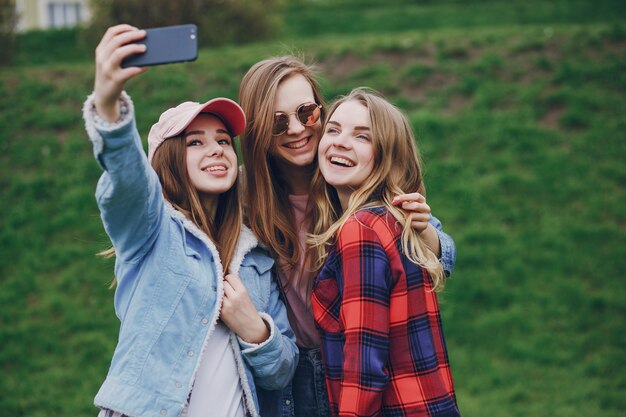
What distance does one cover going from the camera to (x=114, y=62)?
5.91ft

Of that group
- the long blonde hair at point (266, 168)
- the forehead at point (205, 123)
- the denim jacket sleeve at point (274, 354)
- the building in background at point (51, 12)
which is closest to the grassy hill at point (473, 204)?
the long blonde hair at point (266, 168)

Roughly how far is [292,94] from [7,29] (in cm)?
917

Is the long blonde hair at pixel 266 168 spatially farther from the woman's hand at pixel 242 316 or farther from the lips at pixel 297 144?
the woman's hand at pixel 242 316

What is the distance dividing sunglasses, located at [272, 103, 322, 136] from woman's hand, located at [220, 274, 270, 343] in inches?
29.2

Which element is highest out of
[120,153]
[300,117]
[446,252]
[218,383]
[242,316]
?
[300,117]

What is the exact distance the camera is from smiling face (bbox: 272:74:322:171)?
9.43 ft

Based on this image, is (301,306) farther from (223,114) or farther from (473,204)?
(473,204)

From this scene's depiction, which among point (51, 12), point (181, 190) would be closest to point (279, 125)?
point (181, 190)

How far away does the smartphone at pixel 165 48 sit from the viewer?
5.96ft

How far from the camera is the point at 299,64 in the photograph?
300 centimetres

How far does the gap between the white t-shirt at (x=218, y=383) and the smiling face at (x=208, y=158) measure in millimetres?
496

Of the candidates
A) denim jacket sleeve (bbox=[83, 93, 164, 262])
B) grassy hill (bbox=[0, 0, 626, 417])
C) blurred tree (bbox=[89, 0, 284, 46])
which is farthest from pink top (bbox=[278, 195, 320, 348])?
blurred tree (bbox=[89, 0, 284, 46])

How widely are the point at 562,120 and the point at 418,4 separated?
24.7ft

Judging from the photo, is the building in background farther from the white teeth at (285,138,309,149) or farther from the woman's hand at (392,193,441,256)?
the woman's hand at (392,193,441,256)
